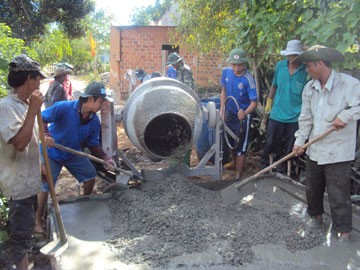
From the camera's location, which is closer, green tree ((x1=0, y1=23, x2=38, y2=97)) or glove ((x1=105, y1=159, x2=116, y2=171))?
glove ((x1=105, y1=159, x2=116, y2=171))

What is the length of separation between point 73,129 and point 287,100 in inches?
92.1

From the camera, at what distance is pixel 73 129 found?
349 cm

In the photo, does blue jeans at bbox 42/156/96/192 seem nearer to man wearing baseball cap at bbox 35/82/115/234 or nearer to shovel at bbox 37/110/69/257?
man wearing baseball cap at bbox 35/82/115/234

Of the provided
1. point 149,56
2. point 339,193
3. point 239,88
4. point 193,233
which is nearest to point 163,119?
point 239,88

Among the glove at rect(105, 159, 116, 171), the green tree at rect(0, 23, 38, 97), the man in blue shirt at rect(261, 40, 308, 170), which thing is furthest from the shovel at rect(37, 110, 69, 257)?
the man in blue shirt at rect(261, 40, 308, 170)

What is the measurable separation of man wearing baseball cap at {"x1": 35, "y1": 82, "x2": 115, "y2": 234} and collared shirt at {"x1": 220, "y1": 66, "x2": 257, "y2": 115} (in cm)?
180

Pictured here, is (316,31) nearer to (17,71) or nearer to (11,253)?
(17,71)

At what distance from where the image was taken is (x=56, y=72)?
506 centimetres

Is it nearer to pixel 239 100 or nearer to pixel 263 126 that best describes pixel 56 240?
pixel 239 100

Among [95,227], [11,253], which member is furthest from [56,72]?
[11,253]

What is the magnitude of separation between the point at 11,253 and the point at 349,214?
2.44 metres

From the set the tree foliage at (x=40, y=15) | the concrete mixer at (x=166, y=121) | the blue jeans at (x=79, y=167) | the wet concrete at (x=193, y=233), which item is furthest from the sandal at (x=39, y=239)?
the tree foliage at (x=40, y=15)

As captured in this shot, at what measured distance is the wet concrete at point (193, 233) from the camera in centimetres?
257

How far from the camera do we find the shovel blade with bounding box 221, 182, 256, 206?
3482 millimetres
